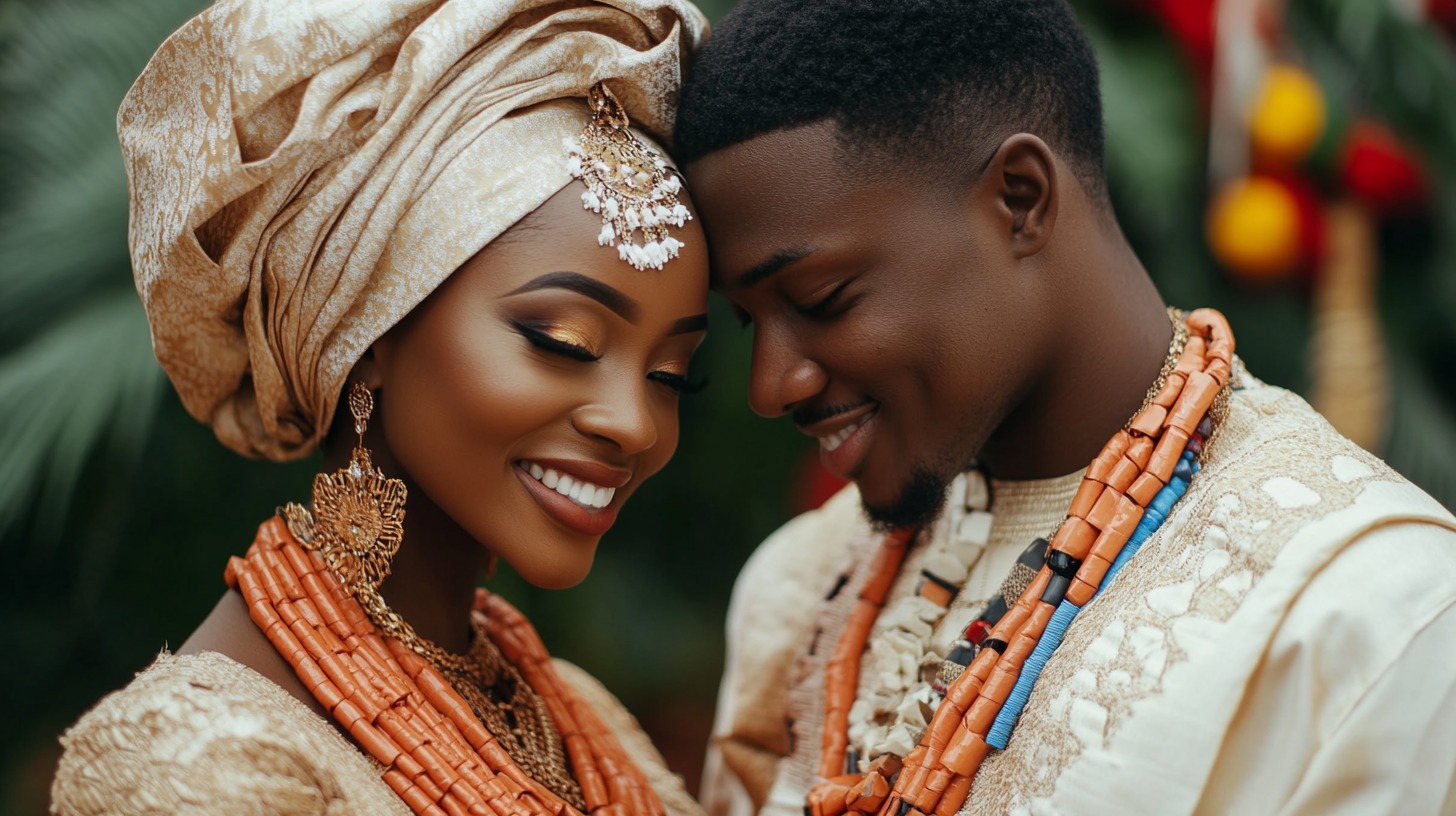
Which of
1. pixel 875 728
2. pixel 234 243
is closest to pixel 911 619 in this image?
pixel 875 728

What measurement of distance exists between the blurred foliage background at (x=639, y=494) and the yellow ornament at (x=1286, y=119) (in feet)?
0.57

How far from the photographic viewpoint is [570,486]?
7.85ft

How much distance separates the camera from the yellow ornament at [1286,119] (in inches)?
152

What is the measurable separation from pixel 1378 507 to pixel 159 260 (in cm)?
209

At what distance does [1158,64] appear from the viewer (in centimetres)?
424

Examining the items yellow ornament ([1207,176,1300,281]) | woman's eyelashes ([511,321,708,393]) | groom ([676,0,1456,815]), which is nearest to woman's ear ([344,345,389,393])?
woman's eyelashes ([511,321,708,393])

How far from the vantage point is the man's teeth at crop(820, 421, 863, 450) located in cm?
250

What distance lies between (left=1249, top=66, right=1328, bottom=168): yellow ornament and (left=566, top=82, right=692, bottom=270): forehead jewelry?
226cm

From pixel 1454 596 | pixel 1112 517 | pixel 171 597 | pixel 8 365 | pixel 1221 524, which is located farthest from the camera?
pixel 171 597

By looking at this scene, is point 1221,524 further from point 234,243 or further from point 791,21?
point 234,243

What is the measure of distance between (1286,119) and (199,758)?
336 cm

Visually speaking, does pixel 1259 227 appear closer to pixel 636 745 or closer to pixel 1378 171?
pixel 1378 171

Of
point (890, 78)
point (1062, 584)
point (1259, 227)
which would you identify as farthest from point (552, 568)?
point (1259, 227)

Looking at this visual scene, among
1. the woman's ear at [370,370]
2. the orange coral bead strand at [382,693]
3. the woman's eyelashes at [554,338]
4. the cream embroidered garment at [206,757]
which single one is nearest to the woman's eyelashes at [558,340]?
the woman's eyelashes at [554,338]
